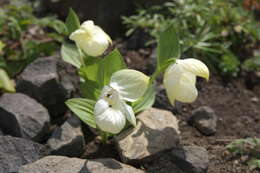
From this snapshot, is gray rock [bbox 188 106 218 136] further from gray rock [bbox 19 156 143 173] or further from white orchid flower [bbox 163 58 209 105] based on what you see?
gray rock [bbox 19 156 143 173]

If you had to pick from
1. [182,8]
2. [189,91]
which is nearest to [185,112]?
[189,91]

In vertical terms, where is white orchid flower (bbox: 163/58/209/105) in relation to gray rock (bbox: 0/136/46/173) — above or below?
above

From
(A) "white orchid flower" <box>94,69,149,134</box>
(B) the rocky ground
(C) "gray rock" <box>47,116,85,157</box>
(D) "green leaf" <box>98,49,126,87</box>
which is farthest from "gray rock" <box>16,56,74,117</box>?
(A) "white orchid flower" <box>94,69,149,134</box>

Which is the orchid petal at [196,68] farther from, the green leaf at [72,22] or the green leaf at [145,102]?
the green leaf at [72,22]

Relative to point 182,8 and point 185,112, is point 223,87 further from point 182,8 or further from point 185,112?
point 182,8

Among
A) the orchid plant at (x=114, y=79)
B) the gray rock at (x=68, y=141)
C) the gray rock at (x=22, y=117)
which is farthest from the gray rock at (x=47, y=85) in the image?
the gray rock at (x=68, y=141)

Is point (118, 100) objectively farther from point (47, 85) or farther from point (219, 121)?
point (219, 121)
